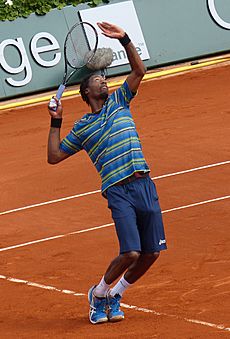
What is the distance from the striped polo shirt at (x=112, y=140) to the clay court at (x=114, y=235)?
1459 millimetres

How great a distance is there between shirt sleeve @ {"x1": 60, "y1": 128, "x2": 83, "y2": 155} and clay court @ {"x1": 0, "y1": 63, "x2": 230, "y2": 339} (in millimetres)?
1681

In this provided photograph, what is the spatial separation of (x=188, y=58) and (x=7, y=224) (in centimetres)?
1163

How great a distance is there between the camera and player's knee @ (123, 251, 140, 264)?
9.22 m

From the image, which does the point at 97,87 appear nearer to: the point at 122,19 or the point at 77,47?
the point at 77,47

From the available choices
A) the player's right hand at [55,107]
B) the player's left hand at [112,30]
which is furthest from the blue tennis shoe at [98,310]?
the player's left hand at [112,30]

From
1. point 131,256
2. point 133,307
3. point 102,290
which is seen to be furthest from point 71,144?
point 133,307

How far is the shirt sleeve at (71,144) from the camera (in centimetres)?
959

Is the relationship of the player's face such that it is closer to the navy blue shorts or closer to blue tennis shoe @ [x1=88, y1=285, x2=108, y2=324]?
the navy blue shorts

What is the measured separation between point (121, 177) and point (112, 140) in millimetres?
358

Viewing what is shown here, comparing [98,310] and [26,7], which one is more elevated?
[26,7]

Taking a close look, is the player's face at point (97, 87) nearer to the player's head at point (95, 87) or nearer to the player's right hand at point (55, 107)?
the player's head at point (95, 87)

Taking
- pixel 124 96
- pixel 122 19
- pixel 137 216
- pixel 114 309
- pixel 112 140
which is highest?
pixel 124 96

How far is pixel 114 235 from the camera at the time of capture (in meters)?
12.9

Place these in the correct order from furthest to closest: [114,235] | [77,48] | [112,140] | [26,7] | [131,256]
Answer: [26,7] → [114,235] → [77,48] → [112,140] → [131,256]
